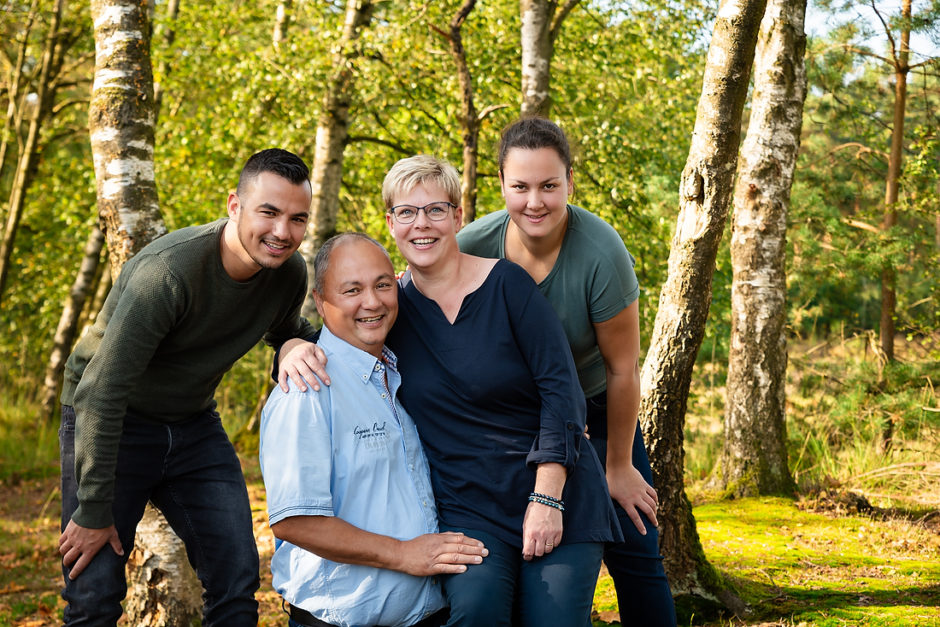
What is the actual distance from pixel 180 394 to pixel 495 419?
54.7 inches

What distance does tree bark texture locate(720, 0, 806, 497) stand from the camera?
655cm

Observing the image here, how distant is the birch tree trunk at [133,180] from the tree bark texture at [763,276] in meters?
4.38

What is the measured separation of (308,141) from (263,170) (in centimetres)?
913

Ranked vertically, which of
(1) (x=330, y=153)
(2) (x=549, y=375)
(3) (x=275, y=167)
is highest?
(1) (x=330, y=153)

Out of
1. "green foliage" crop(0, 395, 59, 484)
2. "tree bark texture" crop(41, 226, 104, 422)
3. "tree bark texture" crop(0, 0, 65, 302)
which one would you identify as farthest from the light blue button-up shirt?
"tree bark texture" crop(41, 226, 104, 422)

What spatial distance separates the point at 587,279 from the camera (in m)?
2.88

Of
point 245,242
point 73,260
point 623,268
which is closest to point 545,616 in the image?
point 623,268

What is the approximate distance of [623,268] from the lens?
9.50 feet

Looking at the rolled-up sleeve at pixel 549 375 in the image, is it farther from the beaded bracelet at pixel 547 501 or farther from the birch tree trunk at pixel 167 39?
the birch tree trunk at pixel 167 39

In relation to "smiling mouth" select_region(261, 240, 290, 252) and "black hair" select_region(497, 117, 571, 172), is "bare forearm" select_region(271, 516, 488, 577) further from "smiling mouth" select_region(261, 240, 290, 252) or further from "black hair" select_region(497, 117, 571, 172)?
"black hair" select_region(497, 117, 571, 172)

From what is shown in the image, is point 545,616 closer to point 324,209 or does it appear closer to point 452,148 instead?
point 324,209

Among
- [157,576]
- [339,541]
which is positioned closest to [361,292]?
[339,541]

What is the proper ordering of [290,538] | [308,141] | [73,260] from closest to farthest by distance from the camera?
[290,538] → [308,141] → [73,260]

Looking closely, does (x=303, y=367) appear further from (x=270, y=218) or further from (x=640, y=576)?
(x=640, y=576)
